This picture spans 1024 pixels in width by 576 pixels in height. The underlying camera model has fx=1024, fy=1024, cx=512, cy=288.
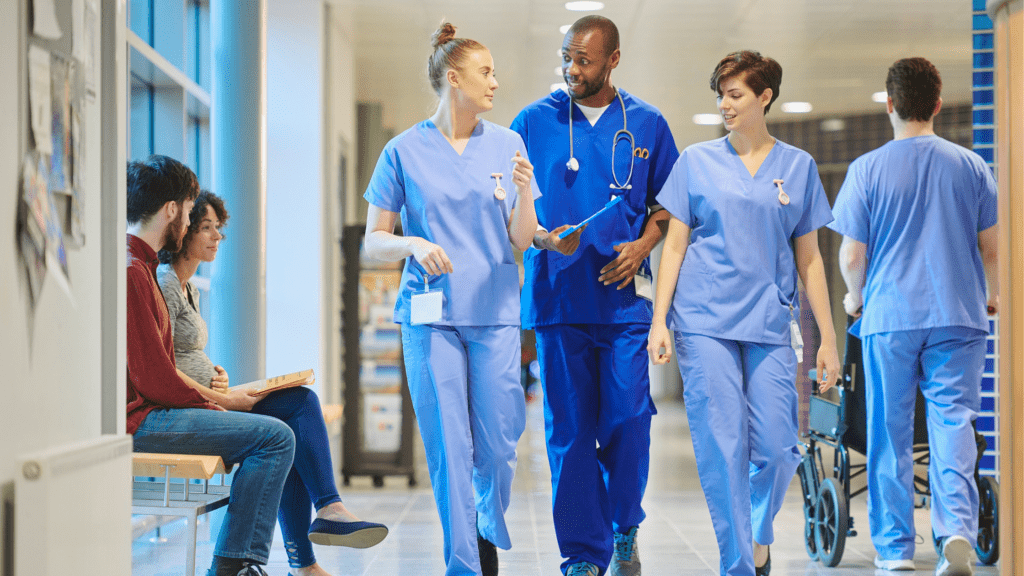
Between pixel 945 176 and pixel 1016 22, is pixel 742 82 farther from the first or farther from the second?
pixel 945 176

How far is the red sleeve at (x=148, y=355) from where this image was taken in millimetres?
2625

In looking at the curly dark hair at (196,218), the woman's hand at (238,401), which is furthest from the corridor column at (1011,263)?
the curly dark hair at (196,218)

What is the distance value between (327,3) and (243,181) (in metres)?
3.01

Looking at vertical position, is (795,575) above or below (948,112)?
below

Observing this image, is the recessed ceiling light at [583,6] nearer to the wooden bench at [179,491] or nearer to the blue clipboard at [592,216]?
the blue clipboard at [592,216]

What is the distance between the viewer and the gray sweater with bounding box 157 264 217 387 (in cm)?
304

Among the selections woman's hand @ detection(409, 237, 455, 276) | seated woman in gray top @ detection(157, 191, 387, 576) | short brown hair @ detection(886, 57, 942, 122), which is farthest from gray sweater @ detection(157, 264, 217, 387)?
short brown hair @ detection(886, 57, 942, 122)

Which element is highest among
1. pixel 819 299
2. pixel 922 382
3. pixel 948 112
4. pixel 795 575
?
pixel 948 112

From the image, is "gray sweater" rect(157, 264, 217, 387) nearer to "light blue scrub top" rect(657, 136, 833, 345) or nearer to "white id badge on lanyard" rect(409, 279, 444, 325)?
"white id badge on lanyard" rect(409, 279, 444, 325)

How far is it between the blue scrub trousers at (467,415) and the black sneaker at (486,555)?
0.28ft

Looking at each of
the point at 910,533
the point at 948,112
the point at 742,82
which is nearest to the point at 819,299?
Result: the point at 742,82

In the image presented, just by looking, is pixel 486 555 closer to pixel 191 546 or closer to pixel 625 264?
pixel 191 546

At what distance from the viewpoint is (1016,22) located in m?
2.07

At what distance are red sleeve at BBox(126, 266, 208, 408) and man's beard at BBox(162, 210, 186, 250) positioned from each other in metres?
0.30
